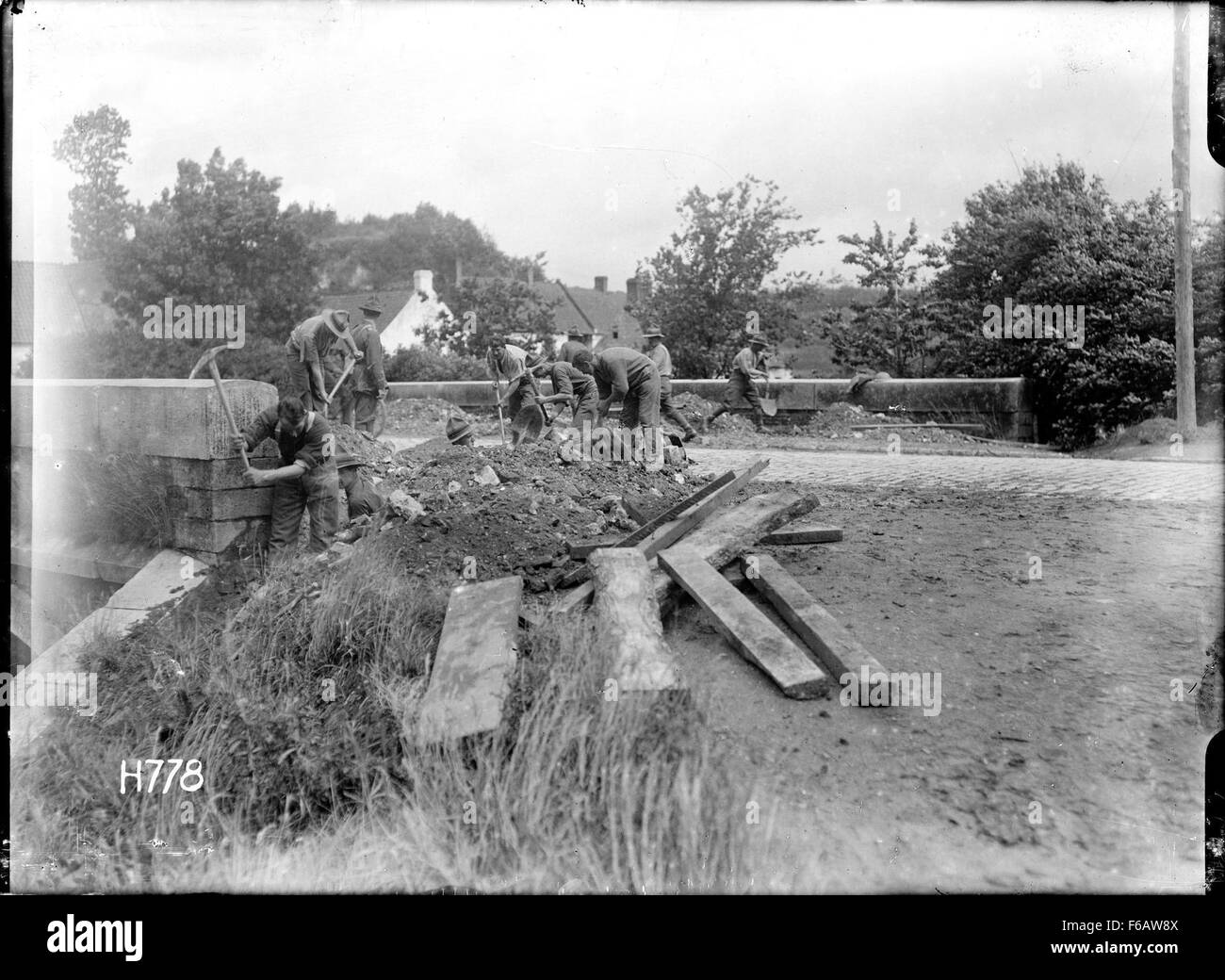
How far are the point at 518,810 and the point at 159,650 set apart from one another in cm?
314

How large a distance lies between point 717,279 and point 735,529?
66.3 feet

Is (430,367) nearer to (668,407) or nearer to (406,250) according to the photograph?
(668,407)

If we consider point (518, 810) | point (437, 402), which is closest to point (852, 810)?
point (518, 810)

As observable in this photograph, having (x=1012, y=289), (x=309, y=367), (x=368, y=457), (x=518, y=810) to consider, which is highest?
(x=1012, y=289)

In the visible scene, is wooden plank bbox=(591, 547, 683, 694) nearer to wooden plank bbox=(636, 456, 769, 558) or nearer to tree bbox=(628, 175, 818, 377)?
wooden plank bbox=(636, 456, 769, 558)

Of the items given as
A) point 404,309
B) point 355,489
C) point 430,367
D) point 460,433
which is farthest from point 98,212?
point 355,489

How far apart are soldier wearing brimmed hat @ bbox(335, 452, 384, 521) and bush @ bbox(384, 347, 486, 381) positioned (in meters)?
20.7

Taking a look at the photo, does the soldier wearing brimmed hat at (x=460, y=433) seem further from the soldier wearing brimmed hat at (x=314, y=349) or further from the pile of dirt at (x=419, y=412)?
the pile of dirt at (x=419, y=412)

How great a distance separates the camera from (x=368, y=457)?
32.1 feet

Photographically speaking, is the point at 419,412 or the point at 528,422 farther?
the point at 419,412

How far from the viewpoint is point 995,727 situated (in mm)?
4039

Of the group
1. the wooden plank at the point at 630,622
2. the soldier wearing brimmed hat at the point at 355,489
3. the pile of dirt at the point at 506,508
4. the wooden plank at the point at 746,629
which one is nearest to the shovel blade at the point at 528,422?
the pile of dirt at the point at 506,508

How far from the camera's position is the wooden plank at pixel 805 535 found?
632 cm

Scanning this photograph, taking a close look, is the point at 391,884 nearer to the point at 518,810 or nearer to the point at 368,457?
the point at 518,810
